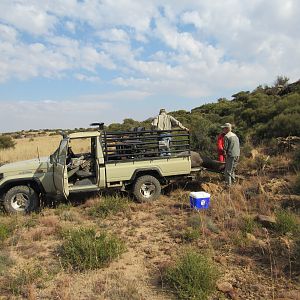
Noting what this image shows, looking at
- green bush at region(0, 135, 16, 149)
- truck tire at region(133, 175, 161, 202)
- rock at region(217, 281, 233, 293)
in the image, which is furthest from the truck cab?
green bush at region(0, 135, 16, 149)

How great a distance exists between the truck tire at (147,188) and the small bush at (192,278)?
455cm

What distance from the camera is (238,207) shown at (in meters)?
9.09

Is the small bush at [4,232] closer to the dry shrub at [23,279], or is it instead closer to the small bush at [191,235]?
the dry shrub at [23,279]

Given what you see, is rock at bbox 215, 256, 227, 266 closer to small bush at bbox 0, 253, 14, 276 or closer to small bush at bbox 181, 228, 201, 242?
small bush at bbox 181, 228, 201, 242

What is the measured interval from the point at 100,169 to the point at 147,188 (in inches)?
52.4

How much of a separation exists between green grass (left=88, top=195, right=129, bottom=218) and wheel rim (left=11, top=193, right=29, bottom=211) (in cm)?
159

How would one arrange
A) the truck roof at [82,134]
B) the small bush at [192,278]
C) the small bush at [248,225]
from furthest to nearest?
the truck roof at [82,134] < the small bush at [248,225] < the small bush at [192,278]

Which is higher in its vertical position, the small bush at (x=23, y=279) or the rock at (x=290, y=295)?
the small bush at (x=23, y=279)

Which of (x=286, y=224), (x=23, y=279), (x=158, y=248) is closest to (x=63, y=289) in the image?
(x=23, y=279)

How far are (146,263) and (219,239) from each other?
151 cm

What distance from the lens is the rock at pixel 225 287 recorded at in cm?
544

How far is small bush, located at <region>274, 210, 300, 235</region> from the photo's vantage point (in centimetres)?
732

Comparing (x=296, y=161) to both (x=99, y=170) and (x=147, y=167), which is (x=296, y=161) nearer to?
(x=147, y=167)

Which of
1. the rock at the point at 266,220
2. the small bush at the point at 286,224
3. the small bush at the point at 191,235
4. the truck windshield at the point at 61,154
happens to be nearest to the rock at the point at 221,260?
the small bush at the point at 191,235
